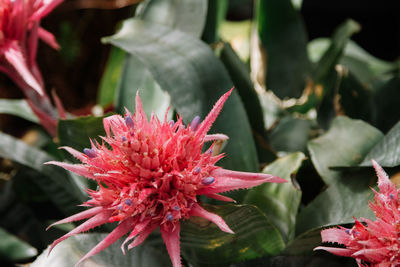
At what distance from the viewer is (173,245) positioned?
15.1 inches

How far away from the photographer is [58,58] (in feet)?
4.29

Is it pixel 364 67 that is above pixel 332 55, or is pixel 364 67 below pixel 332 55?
below

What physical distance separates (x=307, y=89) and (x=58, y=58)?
0.81 m

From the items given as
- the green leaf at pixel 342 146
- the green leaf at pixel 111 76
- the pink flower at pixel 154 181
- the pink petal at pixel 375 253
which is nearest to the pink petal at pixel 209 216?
the pink flower at pixel 154 181

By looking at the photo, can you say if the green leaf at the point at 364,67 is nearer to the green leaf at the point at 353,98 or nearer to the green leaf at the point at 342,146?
the green leaf at the point at 353,98

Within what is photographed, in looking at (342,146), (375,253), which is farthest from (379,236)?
(342,146)

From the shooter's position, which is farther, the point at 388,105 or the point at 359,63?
the point at 359,63

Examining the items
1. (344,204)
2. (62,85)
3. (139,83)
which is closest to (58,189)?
(139,83)

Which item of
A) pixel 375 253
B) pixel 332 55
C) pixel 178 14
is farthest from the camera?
pixel 332 55

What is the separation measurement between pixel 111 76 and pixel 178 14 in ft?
0.97

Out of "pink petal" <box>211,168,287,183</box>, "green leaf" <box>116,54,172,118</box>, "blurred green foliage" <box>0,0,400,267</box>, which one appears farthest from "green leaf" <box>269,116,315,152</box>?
"pink petal" <box>211,168,287,183</box>

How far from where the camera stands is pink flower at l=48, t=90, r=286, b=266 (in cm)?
38

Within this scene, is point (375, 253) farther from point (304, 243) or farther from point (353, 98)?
point (353, 98)

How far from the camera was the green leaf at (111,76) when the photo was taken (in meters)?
0.91
